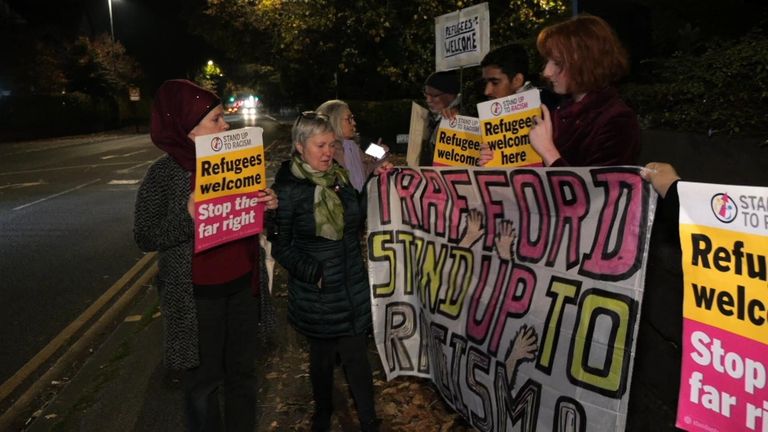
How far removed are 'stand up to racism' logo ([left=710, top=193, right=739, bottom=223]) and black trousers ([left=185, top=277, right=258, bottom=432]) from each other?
2.18 meters

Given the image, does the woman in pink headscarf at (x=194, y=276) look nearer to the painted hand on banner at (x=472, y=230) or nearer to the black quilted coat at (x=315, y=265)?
the black quilted coat at (x=315, y=265)

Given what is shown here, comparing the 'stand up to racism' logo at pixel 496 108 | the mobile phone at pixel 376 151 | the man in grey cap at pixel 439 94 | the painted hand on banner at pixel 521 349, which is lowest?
the painted hand on banner at pixel 521 349

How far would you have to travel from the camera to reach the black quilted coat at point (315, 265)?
10.8ft

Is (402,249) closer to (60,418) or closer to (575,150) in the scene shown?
(575,150)

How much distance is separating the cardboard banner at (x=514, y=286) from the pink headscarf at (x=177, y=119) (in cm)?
127

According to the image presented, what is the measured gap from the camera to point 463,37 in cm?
622

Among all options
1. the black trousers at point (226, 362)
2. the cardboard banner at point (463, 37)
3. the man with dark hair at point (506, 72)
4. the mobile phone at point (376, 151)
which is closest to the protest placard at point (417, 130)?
the mobile phone at point (376, 151)

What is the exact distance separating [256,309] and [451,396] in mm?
1203

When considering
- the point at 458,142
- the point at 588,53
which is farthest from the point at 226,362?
the point at 588,53

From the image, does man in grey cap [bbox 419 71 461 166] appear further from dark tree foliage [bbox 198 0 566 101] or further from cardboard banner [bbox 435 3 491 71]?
dark tree foliage [bbox 198 0 566 101]

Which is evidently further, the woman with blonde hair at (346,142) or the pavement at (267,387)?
the woman with blonde hair at (346,142)

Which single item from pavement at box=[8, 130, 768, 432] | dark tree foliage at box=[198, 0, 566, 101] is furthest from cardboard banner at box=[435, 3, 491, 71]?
dark tree foliage at box=[198, 0, 566, 101]

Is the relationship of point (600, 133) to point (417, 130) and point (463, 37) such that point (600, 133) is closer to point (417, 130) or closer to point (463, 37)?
point (417, 130)

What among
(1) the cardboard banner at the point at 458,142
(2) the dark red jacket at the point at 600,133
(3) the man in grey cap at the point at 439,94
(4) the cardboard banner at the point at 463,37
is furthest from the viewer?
(4) the cardboard banner at the point at 463,37
